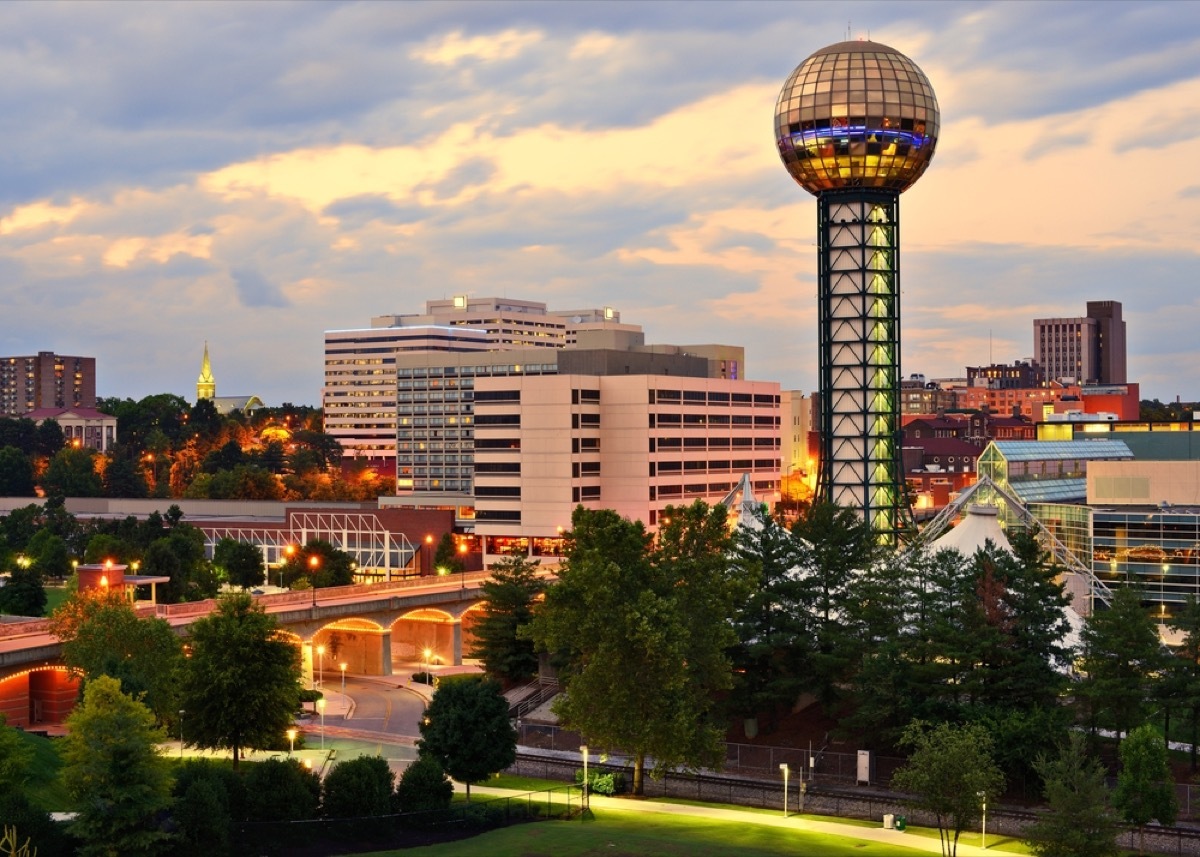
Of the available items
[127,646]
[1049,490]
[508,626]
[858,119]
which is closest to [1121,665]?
[508,626]

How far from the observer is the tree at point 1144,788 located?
59312mm

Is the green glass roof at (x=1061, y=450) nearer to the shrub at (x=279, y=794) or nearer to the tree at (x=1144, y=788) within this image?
the tree at (x=1144, y=788)

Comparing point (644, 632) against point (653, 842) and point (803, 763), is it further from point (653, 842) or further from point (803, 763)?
point (803, 763)

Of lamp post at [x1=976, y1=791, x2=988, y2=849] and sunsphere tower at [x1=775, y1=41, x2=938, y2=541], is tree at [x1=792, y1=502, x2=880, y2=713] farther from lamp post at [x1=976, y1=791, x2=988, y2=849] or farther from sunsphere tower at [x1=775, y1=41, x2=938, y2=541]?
sunsphere tower at [x1=775, y1=41, x2=938, y2=541]

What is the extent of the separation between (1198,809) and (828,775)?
1729cm

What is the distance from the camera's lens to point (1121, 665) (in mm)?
67625

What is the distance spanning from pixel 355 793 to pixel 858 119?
96712 millimetres

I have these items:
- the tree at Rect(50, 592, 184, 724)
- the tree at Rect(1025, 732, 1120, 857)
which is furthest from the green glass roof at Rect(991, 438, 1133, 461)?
the tree at Rect(50, 592, 184, 724)

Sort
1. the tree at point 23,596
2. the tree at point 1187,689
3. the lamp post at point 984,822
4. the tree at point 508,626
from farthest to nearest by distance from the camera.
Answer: the tree at point 23,596 → the tree at point 508,626 → the tree at point 1187,689 → the lamp post at point 984,822

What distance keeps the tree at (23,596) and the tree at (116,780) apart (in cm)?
7413

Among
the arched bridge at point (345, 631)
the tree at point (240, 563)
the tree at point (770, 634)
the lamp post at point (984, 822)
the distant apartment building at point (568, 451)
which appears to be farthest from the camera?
the distant apartment building at point (568, 451)

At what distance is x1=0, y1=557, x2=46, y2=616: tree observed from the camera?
121250 millimetres

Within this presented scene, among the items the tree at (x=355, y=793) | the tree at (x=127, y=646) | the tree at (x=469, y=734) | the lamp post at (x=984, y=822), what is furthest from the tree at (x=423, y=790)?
the lamp post at (x=984, y=822)

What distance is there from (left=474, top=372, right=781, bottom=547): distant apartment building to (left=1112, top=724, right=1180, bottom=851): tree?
318ft
